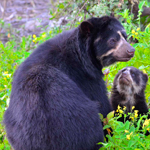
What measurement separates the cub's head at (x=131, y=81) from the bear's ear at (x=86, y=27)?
130 cm

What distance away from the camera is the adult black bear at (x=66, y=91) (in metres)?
3.09

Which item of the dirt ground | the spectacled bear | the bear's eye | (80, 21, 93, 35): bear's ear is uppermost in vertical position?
the dirt ground

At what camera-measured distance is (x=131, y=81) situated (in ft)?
16.2

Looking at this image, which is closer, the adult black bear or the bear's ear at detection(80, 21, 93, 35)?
the adult black bear

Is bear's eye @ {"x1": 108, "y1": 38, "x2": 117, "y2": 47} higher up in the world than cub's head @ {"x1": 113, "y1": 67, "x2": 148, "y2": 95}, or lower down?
higher up

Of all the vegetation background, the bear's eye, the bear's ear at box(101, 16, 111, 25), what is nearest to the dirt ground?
the vegetation background

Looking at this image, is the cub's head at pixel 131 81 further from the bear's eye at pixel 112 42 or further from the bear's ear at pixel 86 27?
the bear's ear at pixel 86 27

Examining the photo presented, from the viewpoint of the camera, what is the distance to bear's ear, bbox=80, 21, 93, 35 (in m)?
3.84

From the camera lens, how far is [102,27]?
13.1ft

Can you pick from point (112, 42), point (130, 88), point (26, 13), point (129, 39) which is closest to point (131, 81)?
point (130, 88)

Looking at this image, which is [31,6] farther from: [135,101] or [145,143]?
[145,143]

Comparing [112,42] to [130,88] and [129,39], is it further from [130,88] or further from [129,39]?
[129,39]

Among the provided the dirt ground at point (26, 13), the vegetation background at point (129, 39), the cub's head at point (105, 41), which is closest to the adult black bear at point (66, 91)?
the cub's head at point (105, 41)

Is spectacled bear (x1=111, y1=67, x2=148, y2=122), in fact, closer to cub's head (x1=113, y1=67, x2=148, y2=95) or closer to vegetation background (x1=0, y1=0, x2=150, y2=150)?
cub's head (x1=113, y1=67, x2=148, y2=95)
